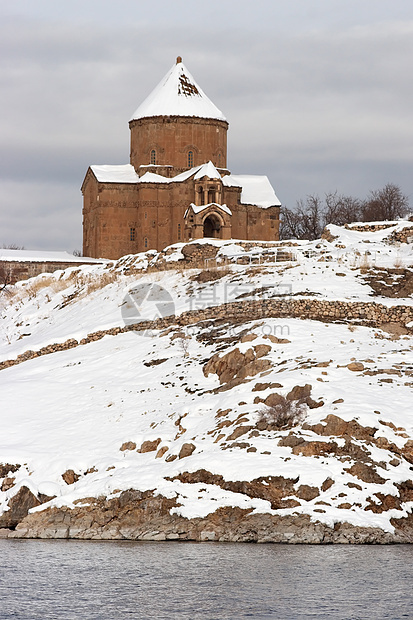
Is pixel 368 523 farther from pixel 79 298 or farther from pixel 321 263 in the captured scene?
pixel 79 298

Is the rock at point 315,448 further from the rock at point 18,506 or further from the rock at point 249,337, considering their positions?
the rock at point 249,337

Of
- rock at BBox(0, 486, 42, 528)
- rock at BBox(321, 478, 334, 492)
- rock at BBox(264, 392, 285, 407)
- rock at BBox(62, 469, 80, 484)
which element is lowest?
rock at BBox(0, 486, 42, 528)

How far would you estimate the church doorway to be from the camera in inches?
2391

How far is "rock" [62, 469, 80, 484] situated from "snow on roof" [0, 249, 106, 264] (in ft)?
130

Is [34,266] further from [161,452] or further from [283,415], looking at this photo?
[283,415]

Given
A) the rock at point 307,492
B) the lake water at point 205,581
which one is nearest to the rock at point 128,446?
the lake water at point 205,581

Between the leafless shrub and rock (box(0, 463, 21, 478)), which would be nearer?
the leafless shrub

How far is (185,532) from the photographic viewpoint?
1977cm

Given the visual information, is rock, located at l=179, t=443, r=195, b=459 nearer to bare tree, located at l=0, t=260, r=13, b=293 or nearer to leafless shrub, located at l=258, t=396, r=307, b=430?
leafless shrub, located at l=258, t=396, r=307, b=430

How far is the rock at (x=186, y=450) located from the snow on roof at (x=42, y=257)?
4032 cm

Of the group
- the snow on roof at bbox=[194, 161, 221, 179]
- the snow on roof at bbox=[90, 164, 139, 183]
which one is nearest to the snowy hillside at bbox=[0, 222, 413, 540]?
the snow on roof at bbox=[194, 161, 221, 179]

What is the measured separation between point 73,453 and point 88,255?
144 feet

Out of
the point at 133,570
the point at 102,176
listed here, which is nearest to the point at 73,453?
the point at 133,570

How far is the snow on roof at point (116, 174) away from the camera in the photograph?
64062 millimetres
